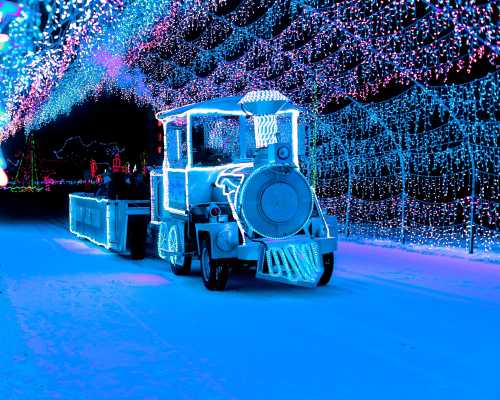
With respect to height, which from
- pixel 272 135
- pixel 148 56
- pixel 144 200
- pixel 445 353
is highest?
pixel 148 56

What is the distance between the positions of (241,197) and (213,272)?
104 centimetres

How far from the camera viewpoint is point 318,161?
19.7 m

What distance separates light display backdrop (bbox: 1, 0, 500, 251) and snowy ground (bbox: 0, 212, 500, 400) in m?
3.82

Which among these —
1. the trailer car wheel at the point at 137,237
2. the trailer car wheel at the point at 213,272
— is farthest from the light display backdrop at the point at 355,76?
the trailer car wheel at the point at 213,272

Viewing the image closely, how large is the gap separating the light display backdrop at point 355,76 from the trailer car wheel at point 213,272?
14.8 ft

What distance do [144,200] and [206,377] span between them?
845 cm

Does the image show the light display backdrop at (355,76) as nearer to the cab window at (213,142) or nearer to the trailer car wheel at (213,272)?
the cab window at (213,142)

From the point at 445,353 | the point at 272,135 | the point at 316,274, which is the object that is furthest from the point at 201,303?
the point at 445,353

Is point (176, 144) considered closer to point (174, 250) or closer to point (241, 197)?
point (174, 250)

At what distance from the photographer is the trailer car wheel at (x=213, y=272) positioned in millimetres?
9758

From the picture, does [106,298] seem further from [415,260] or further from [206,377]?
[415,260]

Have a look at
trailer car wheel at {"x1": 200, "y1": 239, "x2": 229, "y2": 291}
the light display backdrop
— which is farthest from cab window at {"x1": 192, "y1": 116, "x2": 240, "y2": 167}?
the light display backdrop

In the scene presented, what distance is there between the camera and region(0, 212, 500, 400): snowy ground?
17.7 feet

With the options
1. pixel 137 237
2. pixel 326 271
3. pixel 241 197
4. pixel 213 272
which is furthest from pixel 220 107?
pixel 137 237
